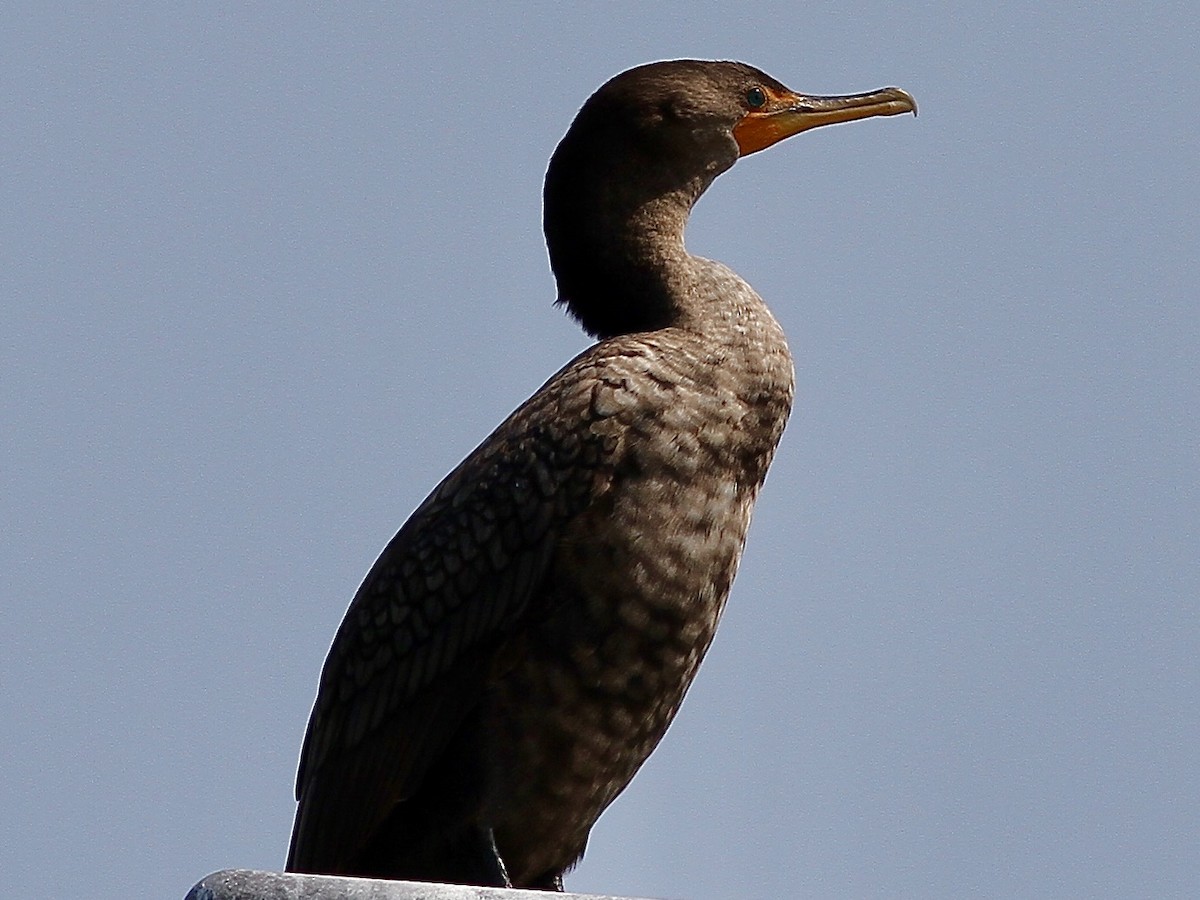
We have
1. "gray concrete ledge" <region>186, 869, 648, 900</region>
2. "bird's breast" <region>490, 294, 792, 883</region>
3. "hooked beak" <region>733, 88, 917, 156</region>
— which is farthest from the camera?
"hooked beak" <region>733, 88, 917, 156</region>

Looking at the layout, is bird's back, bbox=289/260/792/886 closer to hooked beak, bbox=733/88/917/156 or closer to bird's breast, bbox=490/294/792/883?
bird's breast, bbox=490/294/792/883

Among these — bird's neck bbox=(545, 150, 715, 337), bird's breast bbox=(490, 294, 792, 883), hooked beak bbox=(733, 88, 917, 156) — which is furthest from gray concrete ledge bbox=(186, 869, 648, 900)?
hooked beak bbox=(733, 88, 917, 156)

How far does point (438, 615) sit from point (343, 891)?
2.22m

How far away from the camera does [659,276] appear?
20.9 feet

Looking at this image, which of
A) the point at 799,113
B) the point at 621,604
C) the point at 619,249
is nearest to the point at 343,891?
A: the point at 621,604

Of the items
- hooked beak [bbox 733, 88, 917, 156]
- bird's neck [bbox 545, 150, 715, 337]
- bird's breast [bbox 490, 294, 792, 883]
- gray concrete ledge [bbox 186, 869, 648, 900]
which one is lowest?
gray concrete ledge [bbox 186, 869, 648, 900]

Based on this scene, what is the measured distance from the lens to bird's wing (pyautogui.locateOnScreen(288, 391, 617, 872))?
19.2 feet

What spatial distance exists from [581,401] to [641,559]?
0.47 metres

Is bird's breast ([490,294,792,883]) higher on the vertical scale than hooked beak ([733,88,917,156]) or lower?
lower

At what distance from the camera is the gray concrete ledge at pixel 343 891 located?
147 inches

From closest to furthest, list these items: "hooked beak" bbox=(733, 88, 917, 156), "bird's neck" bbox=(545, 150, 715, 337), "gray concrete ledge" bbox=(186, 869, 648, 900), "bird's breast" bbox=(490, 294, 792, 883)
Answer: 1. "gray concrete ledge" bbox=(186, 869, 648, 900)
2. "bird's breast" bbox=(490, 294, 792, 883)
3. "bird's neck" bbox=(545, 150, 715, 337)
4. "hooked beak" bbox=(733, 88, 917, 156)

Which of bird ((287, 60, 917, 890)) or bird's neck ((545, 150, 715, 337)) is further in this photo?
bird's neck ((545, 150, 715, 337))

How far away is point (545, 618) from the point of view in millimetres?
5816

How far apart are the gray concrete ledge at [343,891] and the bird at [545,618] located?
197 cm
